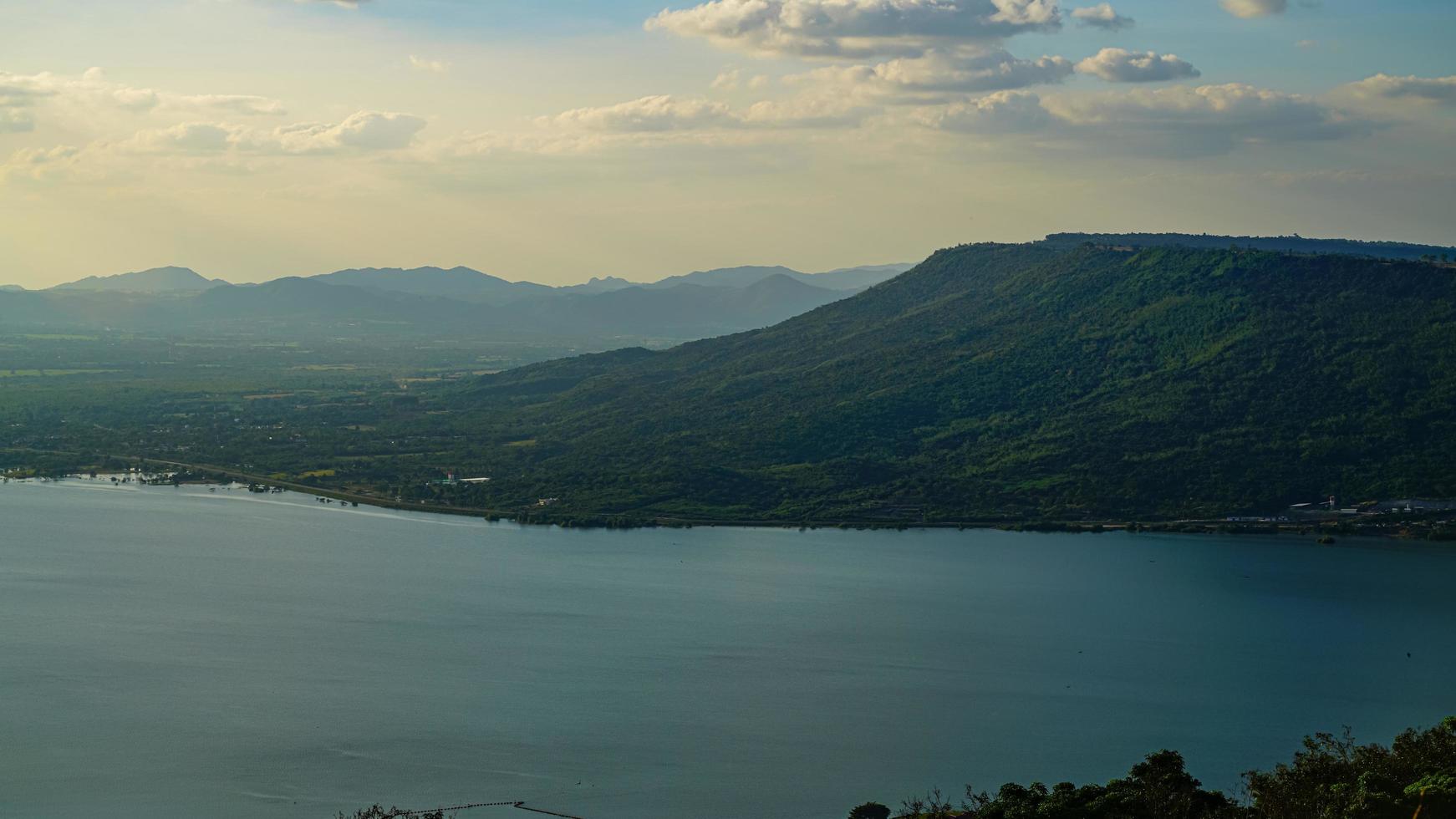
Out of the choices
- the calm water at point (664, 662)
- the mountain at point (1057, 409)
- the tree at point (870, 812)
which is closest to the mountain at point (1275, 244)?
the mountain at point (1057, 409)

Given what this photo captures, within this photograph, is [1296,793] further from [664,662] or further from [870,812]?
[664,662]

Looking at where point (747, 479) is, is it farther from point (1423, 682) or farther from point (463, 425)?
point (1423, 682)

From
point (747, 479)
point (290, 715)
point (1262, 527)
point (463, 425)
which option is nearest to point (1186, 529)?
point (1262, 527)

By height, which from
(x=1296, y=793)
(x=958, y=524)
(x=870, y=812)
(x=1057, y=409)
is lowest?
(x=870, y=812)

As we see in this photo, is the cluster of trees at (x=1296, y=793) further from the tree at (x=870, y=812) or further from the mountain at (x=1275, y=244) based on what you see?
the mountain at (x=1275, y=244)

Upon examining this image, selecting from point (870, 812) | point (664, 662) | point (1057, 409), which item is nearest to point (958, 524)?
point (1057, 409)
